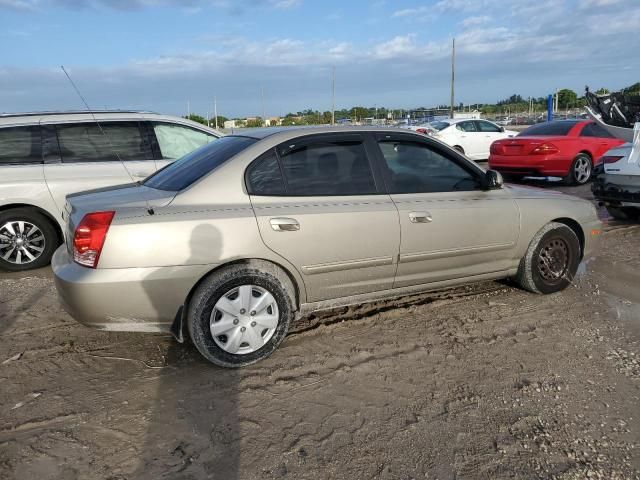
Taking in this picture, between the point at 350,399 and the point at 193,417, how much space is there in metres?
0.91

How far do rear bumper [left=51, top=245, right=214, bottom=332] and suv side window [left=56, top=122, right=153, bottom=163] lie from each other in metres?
3.13

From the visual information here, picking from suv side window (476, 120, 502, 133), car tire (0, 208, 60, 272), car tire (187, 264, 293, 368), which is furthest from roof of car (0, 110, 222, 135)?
suv side window (476, 120, 502, 133)

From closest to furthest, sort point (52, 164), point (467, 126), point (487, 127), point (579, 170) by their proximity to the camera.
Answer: point (52, 164) → point (579, 170) → point (467, 126) → point (487, 127)

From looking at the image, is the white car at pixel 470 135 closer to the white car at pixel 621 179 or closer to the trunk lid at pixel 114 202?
the white car at pixel 621 179

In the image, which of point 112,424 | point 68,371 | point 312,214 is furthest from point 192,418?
point 312,214

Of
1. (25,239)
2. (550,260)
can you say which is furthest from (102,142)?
(550,260)

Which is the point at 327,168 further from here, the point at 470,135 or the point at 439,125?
the point at 439,125

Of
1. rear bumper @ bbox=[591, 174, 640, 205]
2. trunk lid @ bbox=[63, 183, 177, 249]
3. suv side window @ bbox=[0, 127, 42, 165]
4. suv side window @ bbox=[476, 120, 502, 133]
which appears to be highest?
suv side window @ bbox=[476, 120, 502, 133]

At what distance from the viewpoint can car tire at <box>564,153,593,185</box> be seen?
1051cm

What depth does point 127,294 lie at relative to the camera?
3.14m

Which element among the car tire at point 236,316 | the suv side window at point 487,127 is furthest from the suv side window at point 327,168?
the suv side window at point 487,127

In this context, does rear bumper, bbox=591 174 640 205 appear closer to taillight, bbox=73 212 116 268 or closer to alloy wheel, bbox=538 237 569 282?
alloy wheel, bbox=538 237 569 282

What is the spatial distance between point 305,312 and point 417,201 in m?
1.20

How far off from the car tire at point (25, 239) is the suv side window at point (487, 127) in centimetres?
1262
